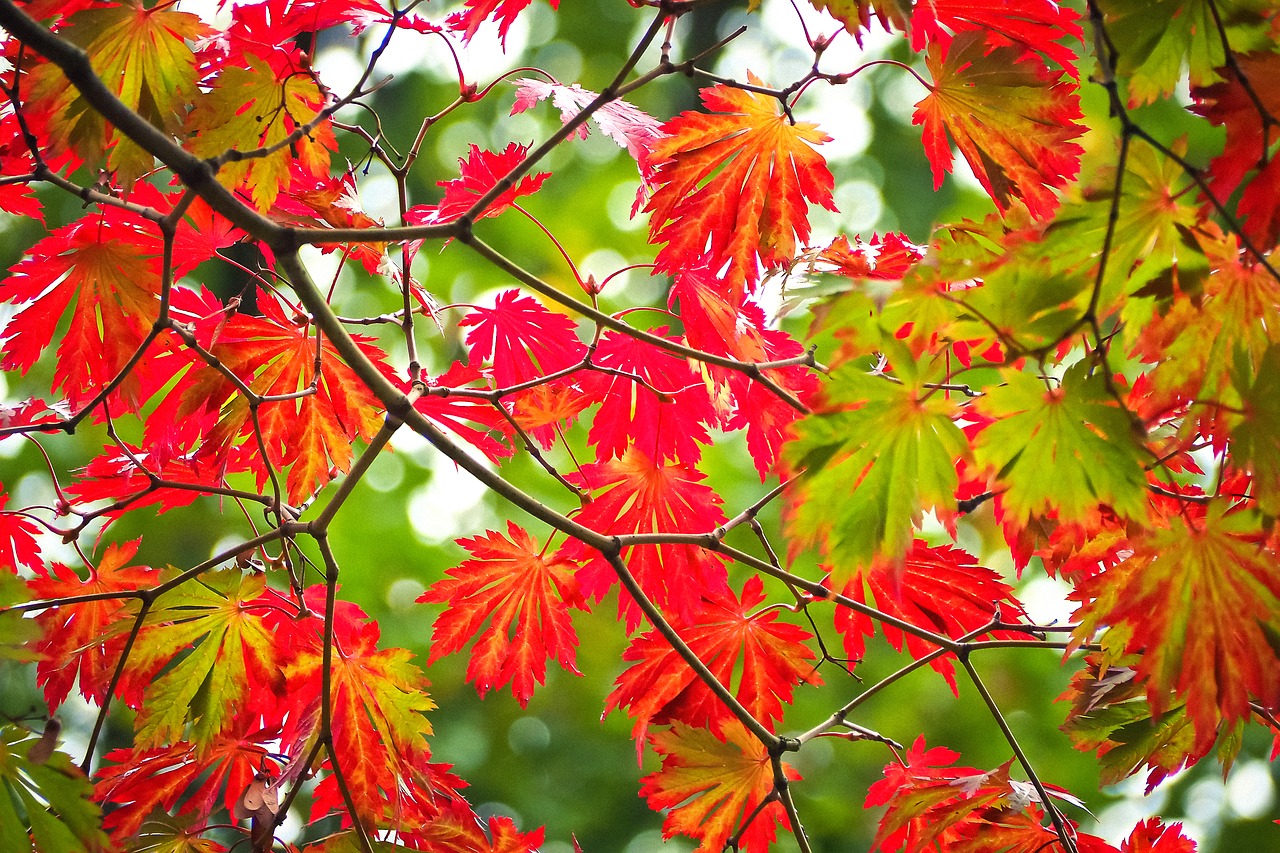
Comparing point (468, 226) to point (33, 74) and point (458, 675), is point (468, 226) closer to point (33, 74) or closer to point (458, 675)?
point (33, 74)

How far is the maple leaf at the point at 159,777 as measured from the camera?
3.32 ft

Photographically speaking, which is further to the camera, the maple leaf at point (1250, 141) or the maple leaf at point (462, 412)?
the maple leaf at point (462, 412)

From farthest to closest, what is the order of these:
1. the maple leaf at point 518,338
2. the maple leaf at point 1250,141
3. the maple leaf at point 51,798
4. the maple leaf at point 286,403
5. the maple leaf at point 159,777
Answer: the maple leaf at point 518,338 → the maple leaf at point 286,403 → the maple leaf at point 159,777 → the maple leaf at point 51,798 → the maple leaf at point 1250,141

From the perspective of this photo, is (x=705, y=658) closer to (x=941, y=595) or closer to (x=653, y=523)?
(x=653, y=523)

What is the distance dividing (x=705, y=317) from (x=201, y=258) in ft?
2.21

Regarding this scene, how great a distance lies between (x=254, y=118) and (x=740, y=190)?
55 cm

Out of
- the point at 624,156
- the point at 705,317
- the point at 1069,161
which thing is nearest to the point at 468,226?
the point at 705,317

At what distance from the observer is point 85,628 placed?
118 cm

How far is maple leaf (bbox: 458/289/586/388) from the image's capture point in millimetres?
1268

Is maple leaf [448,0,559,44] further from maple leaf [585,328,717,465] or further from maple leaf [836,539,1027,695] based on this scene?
maple leaf [836,539,1027,695]

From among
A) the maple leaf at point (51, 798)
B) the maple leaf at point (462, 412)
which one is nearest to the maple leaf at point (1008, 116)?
the maple leaf at point (462, 412)

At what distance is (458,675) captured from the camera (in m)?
4.69

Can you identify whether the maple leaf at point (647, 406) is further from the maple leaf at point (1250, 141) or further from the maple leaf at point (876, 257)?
the maple leaf at point (1250, 141)

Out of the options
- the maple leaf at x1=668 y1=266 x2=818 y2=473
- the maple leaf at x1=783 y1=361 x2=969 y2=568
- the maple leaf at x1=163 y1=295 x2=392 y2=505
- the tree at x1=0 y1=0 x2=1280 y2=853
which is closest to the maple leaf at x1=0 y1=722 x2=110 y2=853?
the tree at x1=0 y1=0 x2=1280 y2=853
